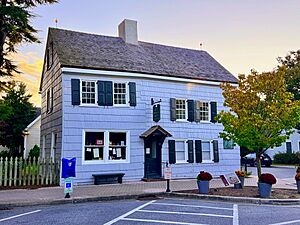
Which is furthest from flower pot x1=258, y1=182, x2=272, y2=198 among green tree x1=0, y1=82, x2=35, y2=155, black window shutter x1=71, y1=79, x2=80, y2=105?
green tree x1=0, y1=82, x2=35, y2=155

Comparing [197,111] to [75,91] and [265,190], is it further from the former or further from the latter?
[265,190]

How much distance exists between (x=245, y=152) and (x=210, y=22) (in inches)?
773

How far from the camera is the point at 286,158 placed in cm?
3219

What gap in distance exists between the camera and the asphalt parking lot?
24.3 ft

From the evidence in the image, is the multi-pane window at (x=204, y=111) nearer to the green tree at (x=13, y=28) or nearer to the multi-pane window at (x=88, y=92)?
the multi-pane window at (x=88, y=92)

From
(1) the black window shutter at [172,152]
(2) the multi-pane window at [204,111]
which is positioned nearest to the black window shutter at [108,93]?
(1) the black window shutter at [172,152]

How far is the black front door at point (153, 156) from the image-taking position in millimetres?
16562

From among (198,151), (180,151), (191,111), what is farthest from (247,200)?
(191,111)

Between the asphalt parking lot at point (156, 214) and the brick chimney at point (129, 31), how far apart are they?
12638 millimetres

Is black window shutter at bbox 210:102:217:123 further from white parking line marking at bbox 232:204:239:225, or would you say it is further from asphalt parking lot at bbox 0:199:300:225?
white parking line marking at bbox 232:204:239:225

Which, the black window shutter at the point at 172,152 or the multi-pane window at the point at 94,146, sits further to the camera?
the black window shutter at the point at 172,152

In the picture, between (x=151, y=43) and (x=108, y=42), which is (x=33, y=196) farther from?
(x=151, y=43)

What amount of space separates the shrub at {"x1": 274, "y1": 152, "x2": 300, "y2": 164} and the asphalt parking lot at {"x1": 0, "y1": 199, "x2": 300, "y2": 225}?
2372cm

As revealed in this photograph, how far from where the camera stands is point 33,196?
37.0 feet
